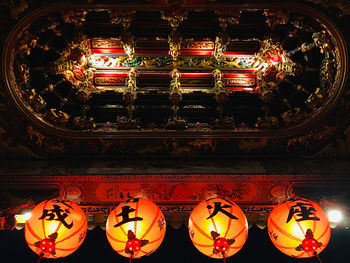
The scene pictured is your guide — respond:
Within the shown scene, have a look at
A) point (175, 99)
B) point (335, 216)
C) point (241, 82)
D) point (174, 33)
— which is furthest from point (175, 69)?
point (335, 216)

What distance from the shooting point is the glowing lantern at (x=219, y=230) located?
11.0ft

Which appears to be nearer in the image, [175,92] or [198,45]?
[175,92]

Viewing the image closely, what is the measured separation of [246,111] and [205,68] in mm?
1225

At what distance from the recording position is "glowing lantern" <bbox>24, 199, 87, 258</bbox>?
134 inches

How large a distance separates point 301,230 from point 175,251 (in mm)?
2986

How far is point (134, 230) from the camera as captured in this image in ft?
11.0

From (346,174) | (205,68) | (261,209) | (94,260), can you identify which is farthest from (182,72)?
(94,260)

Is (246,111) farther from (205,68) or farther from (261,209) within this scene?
(261,209)

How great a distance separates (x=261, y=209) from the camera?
15.7ft

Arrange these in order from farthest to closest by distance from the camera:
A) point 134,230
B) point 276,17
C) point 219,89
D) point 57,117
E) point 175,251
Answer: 1. point 175,251
2. point 219,89
3. point 57,117
4. point 276,17
5. point 134,230

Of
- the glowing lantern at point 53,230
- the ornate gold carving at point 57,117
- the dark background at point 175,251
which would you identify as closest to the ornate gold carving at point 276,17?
the ornate gold carving at point 57,117

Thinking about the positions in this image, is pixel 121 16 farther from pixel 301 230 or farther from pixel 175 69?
pixel 301 230

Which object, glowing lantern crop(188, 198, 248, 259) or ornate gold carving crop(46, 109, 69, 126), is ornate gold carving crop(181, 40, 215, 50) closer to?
ornate gold carving crop(46, 109, 69, 126)

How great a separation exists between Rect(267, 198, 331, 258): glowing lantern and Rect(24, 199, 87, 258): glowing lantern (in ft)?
8.34
